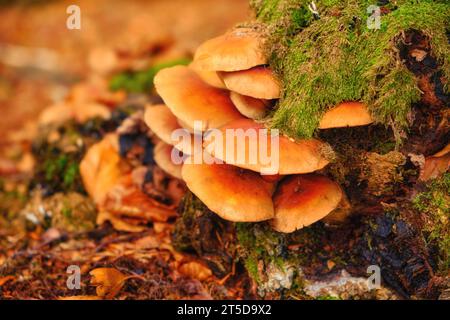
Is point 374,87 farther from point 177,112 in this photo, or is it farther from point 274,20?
point 177,112

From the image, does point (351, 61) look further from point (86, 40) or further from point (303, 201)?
point (86, 40)

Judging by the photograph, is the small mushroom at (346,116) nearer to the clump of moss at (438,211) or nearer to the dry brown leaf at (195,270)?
the clump of moss at (438,211)

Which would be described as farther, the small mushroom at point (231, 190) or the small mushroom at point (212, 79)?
the small mushroom at point (212, 79)

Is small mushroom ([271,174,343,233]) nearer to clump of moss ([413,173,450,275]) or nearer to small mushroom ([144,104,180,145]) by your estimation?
clump of moss ([413,173,450,275])

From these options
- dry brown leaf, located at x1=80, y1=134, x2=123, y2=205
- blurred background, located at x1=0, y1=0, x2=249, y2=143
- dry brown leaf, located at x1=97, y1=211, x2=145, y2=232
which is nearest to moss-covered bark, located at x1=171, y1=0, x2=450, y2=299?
dry brown leaf, located at x1=97, y1=211, x2=145, y2=232

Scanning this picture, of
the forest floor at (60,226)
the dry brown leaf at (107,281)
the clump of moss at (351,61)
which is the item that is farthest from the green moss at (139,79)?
the clump of moss at (351,61)

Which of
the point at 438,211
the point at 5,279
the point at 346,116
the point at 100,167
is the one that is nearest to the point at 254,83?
the point at 346,116
